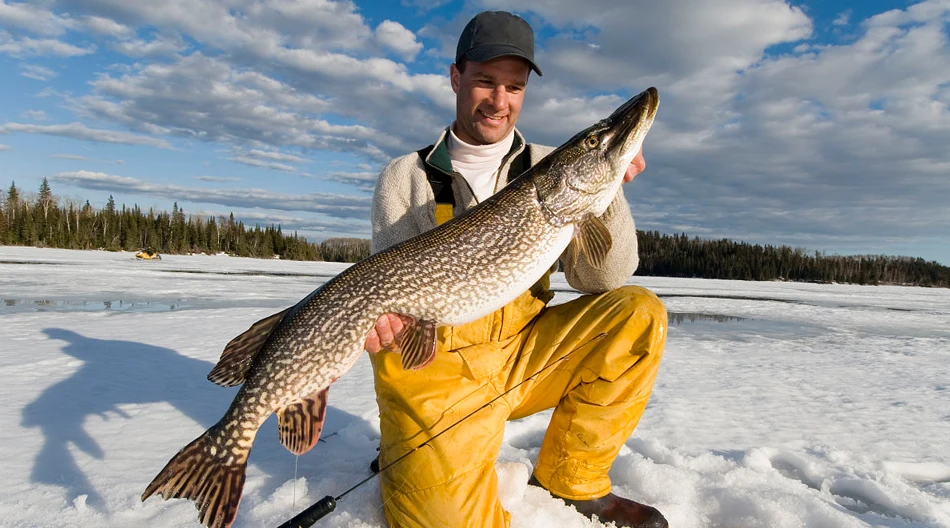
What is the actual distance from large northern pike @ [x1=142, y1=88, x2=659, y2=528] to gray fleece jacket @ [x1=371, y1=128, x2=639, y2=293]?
21 centimetres

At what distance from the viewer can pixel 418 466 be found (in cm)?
217

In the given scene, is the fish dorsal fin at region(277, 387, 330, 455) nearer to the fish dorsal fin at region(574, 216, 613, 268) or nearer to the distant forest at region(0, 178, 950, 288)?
the fish dorsal fin at region(574, 216, 613, 268)

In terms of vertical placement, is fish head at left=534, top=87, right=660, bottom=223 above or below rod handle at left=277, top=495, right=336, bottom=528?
above

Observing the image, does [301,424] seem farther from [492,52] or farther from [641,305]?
[492,52]

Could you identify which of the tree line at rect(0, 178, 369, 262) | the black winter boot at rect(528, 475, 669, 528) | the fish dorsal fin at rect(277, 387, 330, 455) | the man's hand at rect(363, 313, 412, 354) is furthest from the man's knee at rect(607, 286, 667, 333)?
the tree line at rect(0, 178, 369, 262)

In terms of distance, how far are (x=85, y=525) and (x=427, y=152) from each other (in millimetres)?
2191

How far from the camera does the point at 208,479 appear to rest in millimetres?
1949

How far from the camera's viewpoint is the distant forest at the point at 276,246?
152 ft

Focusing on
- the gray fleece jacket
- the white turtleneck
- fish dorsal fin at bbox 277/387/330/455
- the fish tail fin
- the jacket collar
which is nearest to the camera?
the fish tail fin

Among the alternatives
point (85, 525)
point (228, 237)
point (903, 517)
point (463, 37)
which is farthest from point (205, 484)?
point (228, 237)

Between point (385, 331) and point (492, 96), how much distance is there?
4.56 ft

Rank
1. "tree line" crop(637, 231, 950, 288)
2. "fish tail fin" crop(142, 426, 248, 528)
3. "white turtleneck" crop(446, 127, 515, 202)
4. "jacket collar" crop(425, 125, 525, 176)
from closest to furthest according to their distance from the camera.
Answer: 1. "fish tail fin" crop(142, 426, 248, 528)
2. "jacket collar" crop(425, 125, 525, 176)
3. "white turtleneck" crop(446, 127, 515, 202)
4. "tree line" crop(637, 231, 950, 288)

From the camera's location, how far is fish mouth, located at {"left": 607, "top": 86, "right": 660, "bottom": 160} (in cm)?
251

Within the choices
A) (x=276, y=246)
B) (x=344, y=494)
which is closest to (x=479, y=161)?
(x=344, y=494)
